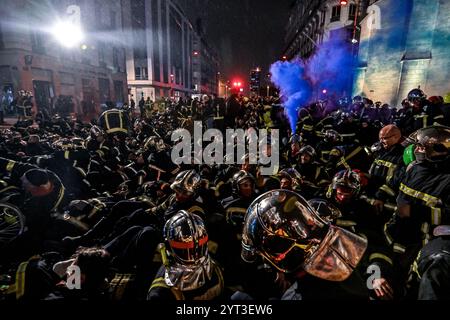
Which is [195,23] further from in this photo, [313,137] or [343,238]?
[343,238]

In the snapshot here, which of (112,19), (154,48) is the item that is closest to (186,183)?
(112,19)

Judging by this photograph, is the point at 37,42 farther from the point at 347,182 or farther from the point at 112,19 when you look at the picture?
the point at 347,182

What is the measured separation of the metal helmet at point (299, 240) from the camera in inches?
63.7

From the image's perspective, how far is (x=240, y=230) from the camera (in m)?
3.84

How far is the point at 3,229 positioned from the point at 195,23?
105 meters

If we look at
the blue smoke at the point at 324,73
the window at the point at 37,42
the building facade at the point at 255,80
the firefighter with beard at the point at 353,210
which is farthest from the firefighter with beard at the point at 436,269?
the building facade at the point at 255,80

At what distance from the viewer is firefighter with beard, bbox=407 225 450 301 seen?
181 cm

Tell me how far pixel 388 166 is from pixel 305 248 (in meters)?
3.76

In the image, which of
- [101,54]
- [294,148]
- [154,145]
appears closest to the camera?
[294,148]

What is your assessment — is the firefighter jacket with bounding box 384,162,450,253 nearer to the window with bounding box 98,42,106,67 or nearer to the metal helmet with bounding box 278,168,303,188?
the metal helmet with bounding box 278,168,303,188

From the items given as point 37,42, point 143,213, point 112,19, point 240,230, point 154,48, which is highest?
point 154,48
